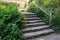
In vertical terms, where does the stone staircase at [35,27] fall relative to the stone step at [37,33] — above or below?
above

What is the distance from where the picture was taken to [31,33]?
625 centimetres

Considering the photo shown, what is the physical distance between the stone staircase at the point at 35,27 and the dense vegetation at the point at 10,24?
0.45m

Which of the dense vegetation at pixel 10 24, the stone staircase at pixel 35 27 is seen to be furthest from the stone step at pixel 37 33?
the dense vegetation at pixel 10 24

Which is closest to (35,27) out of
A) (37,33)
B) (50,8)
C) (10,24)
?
(37,33)

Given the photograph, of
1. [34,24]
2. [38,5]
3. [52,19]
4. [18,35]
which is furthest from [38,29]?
[38,5]

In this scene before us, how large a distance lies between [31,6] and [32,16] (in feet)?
4.35

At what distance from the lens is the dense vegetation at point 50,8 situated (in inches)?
292

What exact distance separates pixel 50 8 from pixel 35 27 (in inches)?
75.3

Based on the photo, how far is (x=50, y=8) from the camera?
8.30 metres

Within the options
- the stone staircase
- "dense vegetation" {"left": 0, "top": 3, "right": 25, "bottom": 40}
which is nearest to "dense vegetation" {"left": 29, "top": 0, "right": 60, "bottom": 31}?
the stone staircase

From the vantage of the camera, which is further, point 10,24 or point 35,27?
point 35,27

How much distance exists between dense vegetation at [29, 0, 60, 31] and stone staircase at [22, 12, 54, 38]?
310mm

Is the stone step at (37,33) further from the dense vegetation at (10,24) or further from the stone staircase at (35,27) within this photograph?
the dense vegetation at (10,24)

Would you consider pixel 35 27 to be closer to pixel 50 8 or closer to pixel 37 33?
pixel 37 33
